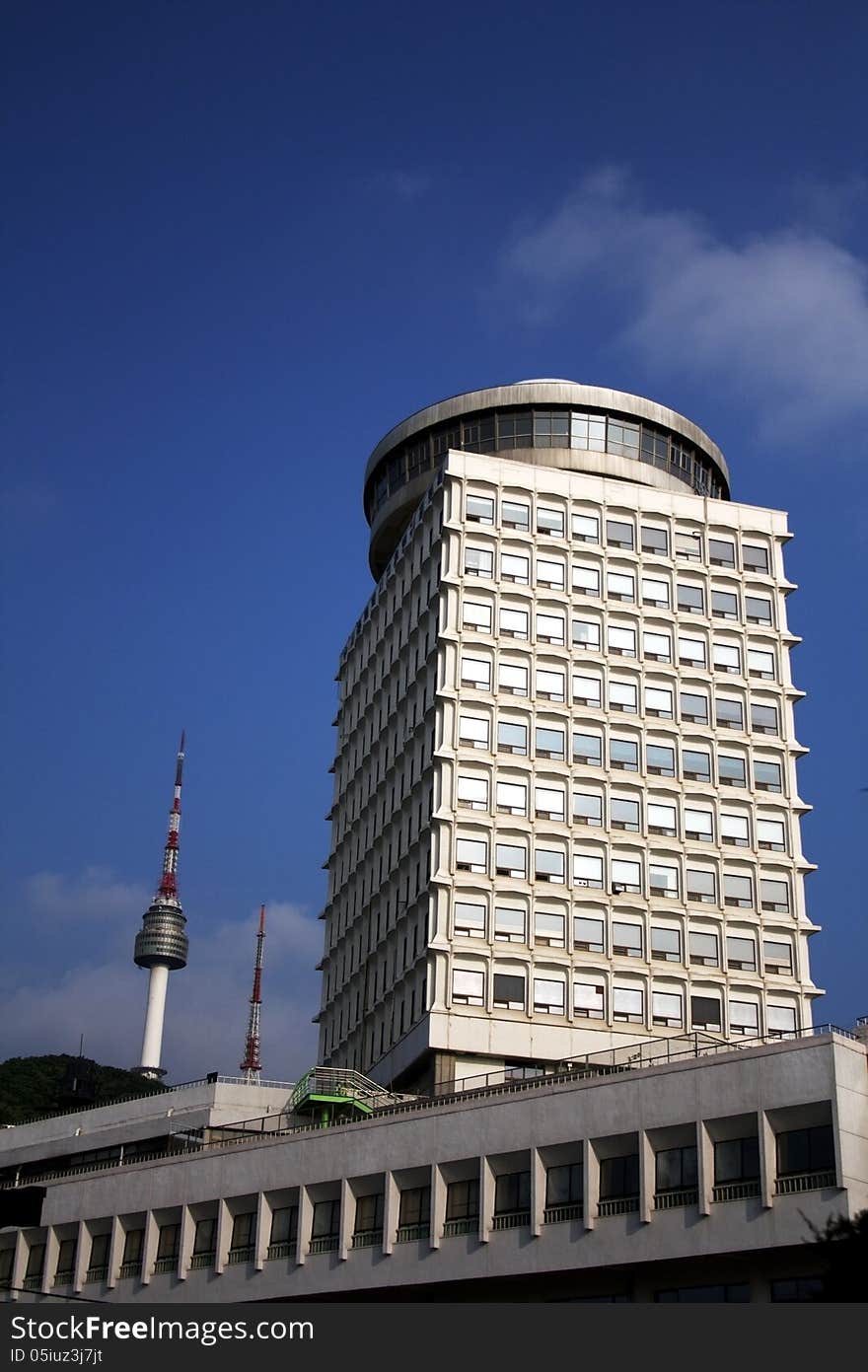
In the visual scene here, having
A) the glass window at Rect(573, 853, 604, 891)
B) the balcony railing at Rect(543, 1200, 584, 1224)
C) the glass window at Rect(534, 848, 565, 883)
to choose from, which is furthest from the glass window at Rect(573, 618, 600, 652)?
the balcony railing at Rect(543, 1200, 584, 1224)

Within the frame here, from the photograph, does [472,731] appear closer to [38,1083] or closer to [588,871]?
[588,871]

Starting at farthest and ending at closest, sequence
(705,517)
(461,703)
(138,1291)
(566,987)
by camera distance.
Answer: (705,517), (461,703), (566,987), (138,1291)

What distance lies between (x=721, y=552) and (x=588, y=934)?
82.1 ft

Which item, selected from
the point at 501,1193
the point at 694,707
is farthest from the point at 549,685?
the point at 501,1193

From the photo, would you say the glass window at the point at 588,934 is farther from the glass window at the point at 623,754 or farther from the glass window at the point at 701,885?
the glass window at the point at 623,754

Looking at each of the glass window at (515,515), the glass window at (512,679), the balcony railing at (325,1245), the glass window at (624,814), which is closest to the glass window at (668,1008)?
the glass window at (624,814)

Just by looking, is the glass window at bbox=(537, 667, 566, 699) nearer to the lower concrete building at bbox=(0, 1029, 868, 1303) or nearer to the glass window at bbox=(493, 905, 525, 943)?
the glass window at bbox=(493, 905, 525, 943)

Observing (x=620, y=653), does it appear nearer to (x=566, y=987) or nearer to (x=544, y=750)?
(x=544, y=750)

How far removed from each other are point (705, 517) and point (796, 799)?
57.0 ft

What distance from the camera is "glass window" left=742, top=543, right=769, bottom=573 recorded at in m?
95.2

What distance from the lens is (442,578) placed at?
88.8 m

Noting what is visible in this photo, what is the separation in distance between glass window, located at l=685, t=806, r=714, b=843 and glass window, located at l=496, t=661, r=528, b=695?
1076 centimetres
